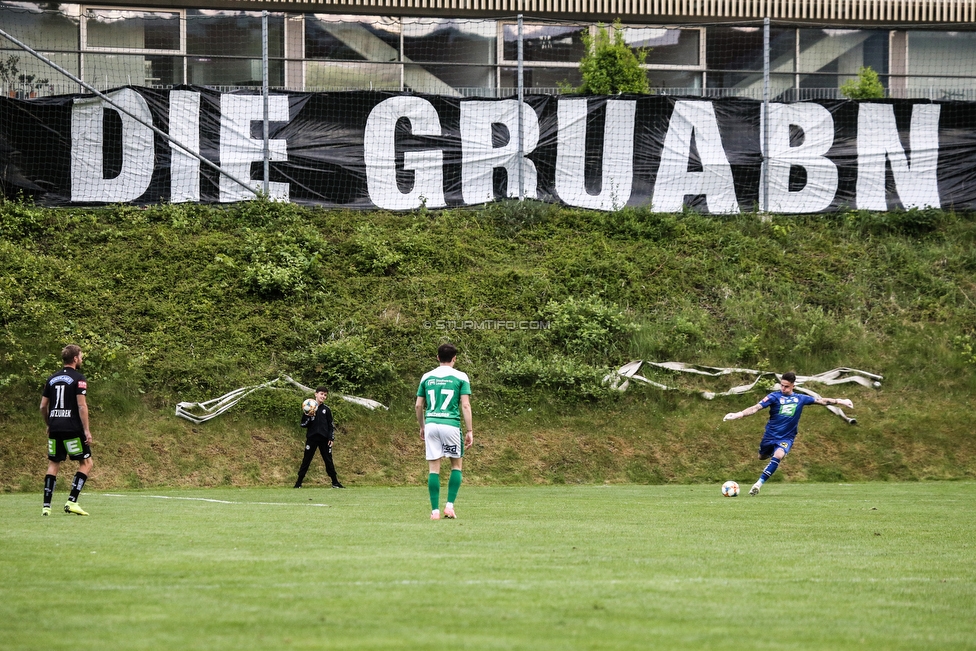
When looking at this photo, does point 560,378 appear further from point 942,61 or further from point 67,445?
point 942,61

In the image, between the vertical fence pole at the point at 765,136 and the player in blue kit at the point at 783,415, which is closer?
the player in blue kit at the point at 783,415

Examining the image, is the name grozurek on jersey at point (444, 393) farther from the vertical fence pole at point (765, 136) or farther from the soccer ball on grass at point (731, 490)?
the vertical fence pole at point (765, 136)

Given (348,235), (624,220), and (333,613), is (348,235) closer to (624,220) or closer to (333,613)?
(624,220)

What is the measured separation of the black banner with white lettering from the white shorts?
16317mm

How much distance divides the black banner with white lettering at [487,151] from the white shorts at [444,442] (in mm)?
16317

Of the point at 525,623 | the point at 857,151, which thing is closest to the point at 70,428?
the point at 525,623

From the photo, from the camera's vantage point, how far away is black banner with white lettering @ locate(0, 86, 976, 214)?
27.6 meters

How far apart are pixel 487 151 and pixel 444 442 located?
55.6ft

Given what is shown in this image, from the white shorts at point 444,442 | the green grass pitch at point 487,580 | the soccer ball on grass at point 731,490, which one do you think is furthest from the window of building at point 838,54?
the white shorts at point 444,442

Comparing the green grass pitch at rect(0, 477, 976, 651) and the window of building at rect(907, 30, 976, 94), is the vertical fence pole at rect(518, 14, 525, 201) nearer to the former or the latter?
the window of building at rect(907, 30, 976, 94)

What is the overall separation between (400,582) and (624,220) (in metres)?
22.2

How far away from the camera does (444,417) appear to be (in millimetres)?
12906

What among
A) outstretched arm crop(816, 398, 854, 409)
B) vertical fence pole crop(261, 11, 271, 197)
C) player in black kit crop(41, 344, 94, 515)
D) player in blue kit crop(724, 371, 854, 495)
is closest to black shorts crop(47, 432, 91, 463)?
player in black kit crop(41, 344, 94, 515)

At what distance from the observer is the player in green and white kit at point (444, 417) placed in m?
12.8
